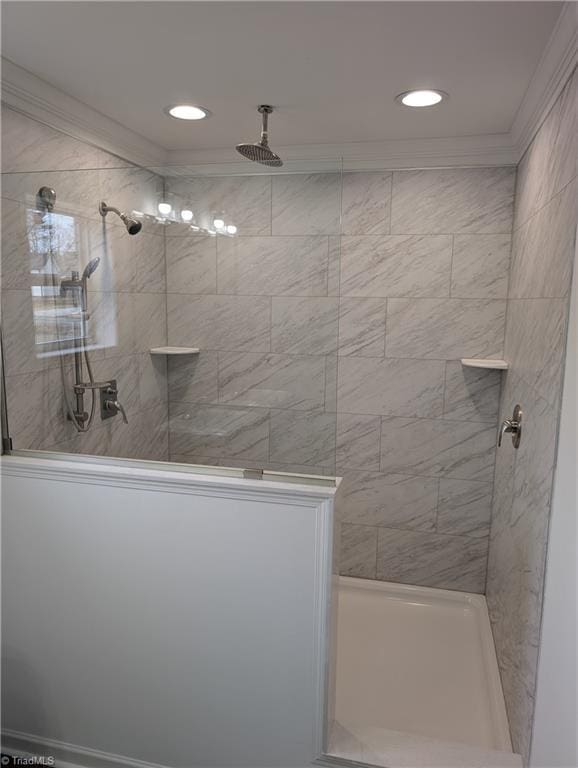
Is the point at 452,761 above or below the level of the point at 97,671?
below

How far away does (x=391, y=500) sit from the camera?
9.81 ft

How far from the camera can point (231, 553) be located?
167 cm

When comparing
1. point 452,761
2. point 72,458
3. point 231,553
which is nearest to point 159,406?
point 72,458

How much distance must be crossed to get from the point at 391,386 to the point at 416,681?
1.43 metres

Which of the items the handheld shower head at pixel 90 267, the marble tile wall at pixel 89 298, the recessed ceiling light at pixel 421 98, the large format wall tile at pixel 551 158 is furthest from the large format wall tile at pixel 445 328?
the handheld shower head at pixel 90 267

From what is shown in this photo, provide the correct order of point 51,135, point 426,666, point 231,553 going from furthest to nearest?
point 426,666 < point 51,135 < point 231,553

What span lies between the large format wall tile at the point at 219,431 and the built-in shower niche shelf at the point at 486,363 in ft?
4.24

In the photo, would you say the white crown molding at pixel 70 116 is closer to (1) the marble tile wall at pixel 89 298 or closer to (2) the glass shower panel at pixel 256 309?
(1) the marble tile wall at pixel 89 298

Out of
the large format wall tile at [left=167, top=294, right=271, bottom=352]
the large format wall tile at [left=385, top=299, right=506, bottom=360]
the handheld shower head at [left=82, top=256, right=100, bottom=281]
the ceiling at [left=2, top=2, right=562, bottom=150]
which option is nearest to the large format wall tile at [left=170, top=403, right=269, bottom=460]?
the large format wall tile at [left=167, top=294, right=271, bottom=352]

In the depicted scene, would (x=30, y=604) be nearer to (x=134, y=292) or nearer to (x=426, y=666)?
(x=134, y=292)

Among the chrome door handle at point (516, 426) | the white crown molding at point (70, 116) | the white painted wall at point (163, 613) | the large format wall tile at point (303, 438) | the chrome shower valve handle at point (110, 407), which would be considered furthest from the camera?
the chrome door handle at point (516, 426)

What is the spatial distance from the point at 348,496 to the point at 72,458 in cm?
167

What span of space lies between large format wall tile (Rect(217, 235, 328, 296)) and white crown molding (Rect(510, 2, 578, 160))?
34.9 inches

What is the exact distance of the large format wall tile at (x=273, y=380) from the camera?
1784 mm
